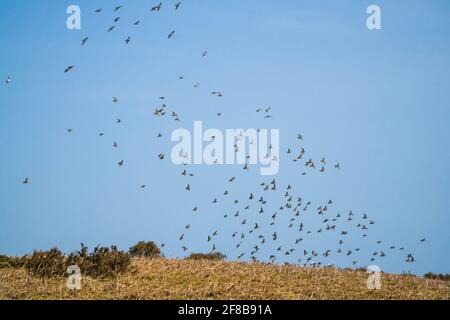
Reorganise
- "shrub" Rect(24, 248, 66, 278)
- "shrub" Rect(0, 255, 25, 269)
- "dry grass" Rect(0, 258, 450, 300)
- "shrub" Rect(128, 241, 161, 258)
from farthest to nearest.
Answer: "shrub" Rect(128, 241, 161, 258)
"shrub" Rect(0, 255, 25, 269)
"shrub" Rect(24, 248, 66, 278)
"dry grass" Rect(0, 258, 450, 300)

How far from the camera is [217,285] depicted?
79.5 feet

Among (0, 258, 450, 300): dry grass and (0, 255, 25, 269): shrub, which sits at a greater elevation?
(0, 255, 25, 269): shrub

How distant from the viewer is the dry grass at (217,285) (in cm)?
2312

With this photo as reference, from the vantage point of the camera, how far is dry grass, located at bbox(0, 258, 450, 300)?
23125 mm

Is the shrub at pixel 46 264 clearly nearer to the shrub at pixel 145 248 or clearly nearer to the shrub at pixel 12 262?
the shrub at pixel 12 262

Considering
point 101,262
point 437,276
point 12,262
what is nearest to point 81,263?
point 101,262

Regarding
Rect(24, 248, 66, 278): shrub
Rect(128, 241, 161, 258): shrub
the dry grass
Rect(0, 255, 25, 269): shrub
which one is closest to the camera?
the dry grass

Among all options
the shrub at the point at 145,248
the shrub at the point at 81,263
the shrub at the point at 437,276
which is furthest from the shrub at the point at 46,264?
the shrub at the point at 437,276

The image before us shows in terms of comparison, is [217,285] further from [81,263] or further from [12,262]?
[12,262]

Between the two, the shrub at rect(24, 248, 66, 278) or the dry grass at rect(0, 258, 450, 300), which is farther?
the shrub at rect(24, 248, 66, 278)

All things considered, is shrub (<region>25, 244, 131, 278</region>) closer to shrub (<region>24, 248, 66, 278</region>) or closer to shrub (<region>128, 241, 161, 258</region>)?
shrub (<region>24, 248, 66, 278</region>)

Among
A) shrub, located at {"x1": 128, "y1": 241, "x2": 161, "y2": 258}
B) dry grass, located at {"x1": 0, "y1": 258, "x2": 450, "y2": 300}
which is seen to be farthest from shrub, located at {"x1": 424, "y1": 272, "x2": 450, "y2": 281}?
shrub, located at {"x1": 128, "y1": 241, "x2": 161, "y2": 258}
